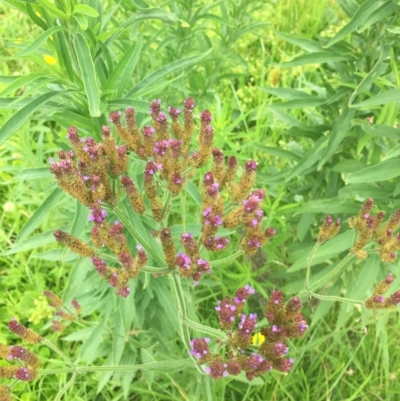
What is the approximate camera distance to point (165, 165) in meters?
1.37

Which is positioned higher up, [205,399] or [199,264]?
[199,264]

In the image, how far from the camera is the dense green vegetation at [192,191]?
5.32 ft

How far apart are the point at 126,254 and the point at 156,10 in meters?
0.78

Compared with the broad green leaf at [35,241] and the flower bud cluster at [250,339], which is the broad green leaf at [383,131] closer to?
the flower bud cluster at [250,339]

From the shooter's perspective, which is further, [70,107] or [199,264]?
[70,107]

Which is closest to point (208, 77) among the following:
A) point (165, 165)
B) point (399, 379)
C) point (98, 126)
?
point (98, 126)

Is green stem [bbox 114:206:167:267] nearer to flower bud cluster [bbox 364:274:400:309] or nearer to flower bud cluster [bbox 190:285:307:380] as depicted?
flower bud cluster [bbox 190:285:307:380]

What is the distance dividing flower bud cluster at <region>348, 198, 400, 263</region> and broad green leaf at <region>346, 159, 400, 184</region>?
0.33 m

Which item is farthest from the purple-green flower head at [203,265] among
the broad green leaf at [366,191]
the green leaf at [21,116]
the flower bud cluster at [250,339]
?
the broad green leaf at [366,191]

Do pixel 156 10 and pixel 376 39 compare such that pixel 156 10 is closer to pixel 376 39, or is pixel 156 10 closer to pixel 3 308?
pixel 376 39

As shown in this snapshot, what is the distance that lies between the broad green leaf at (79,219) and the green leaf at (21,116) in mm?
315

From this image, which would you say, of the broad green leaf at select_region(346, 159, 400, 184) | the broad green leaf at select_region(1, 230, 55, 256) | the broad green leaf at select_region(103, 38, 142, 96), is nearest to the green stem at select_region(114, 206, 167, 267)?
the broad green leaf at select_region(103, 38, 142, 96)

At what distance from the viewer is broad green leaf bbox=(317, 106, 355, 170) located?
2037 mm

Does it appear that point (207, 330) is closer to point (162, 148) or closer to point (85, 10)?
point (162, 148)
